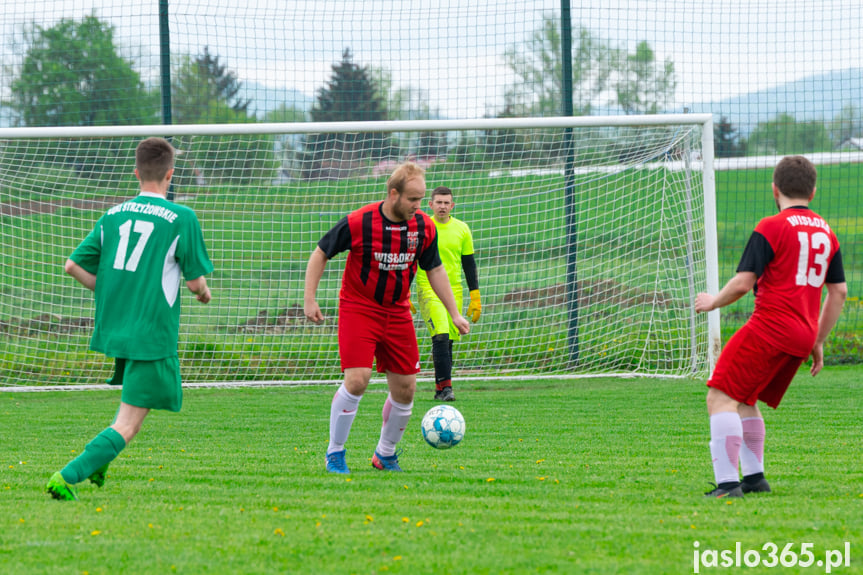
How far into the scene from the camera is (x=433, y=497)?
14.3ft

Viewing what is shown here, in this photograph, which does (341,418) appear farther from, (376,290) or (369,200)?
(369,200)

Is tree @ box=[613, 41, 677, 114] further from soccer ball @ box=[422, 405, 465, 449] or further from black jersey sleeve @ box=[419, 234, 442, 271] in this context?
soccer ball @ box=[422, 405, 465, 449]

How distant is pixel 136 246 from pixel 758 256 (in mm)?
2897

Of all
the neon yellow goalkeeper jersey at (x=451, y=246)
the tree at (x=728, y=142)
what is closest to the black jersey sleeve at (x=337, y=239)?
the neon yellow goalkeeper jersey at (x=451, y=246)

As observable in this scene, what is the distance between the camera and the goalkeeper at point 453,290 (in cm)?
862

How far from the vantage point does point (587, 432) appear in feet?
22.4

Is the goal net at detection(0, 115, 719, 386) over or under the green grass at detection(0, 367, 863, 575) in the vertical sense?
over

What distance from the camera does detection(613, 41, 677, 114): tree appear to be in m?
12.2

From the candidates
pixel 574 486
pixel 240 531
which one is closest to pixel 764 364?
pixel 574 486

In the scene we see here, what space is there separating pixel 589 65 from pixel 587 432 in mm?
6528

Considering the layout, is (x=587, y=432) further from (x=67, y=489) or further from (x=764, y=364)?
(x=67, y=489)

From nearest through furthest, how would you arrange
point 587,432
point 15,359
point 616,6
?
point 587,432, point 15,359, point 616,6

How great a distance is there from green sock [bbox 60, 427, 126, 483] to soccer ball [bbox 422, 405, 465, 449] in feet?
6.02

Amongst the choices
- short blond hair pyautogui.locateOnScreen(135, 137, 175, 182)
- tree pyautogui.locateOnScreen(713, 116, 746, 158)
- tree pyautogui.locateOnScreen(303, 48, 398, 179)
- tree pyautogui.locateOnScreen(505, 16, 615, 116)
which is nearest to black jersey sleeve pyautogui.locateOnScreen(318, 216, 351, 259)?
short blond hair pyautogui.locateOnScreen(135, 137, 175, 182)
